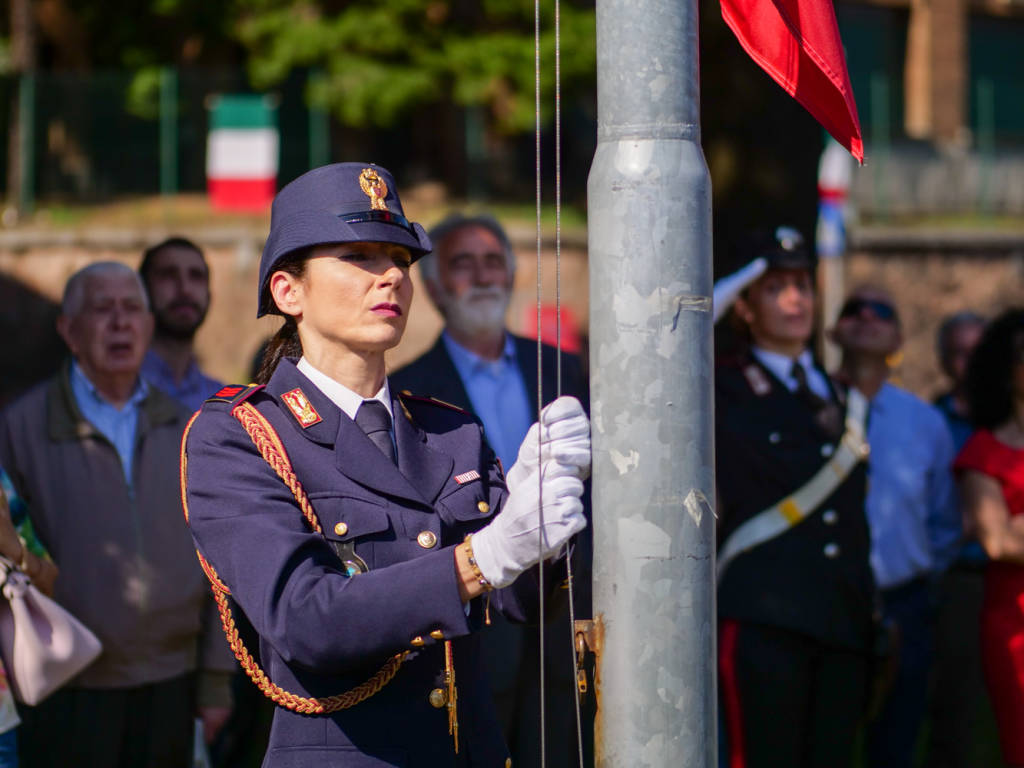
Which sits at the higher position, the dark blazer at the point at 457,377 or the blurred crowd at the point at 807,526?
the dark blazer at the point at 457,377

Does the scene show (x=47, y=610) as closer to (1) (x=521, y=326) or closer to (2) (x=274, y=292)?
(2) (x=274, y=292)

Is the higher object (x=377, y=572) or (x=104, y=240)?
(x=104, y=240)

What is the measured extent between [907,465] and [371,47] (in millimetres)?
11656

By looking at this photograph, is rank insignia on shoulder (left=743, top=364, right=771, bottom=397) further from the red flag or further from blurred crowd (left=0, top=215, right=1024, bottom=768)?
the red flag

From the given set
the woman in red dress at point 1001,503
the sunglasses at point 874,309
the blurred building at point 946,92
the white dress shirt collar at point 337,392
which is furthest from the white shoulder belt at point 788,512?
the blurred building at point 946,92

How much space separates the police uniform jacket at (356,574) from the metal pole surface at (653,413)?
0.28 meters

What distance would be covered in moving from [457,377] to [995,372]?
6.36 feet

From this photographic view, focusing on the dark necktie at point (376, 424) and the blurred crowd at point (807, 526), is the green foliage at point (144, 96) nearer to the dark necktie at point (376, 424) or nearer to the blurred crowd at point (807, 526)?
the blurred crowd at point (807, 526)

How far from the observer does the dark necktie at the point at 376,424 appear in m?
2.69

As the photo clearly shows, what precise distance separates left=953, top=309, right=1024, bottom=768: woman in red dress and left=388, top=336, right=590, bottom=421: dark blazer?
139 cm

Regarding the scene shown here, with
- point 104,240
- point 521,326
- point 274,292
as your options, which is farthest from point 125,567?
point 104,240

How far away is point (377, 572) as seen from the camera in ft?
7.72

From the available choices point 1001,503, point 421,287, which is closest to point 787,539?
point 1001,503

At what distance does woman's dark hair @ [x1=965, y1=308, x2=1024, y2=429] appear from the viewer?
5102mm
